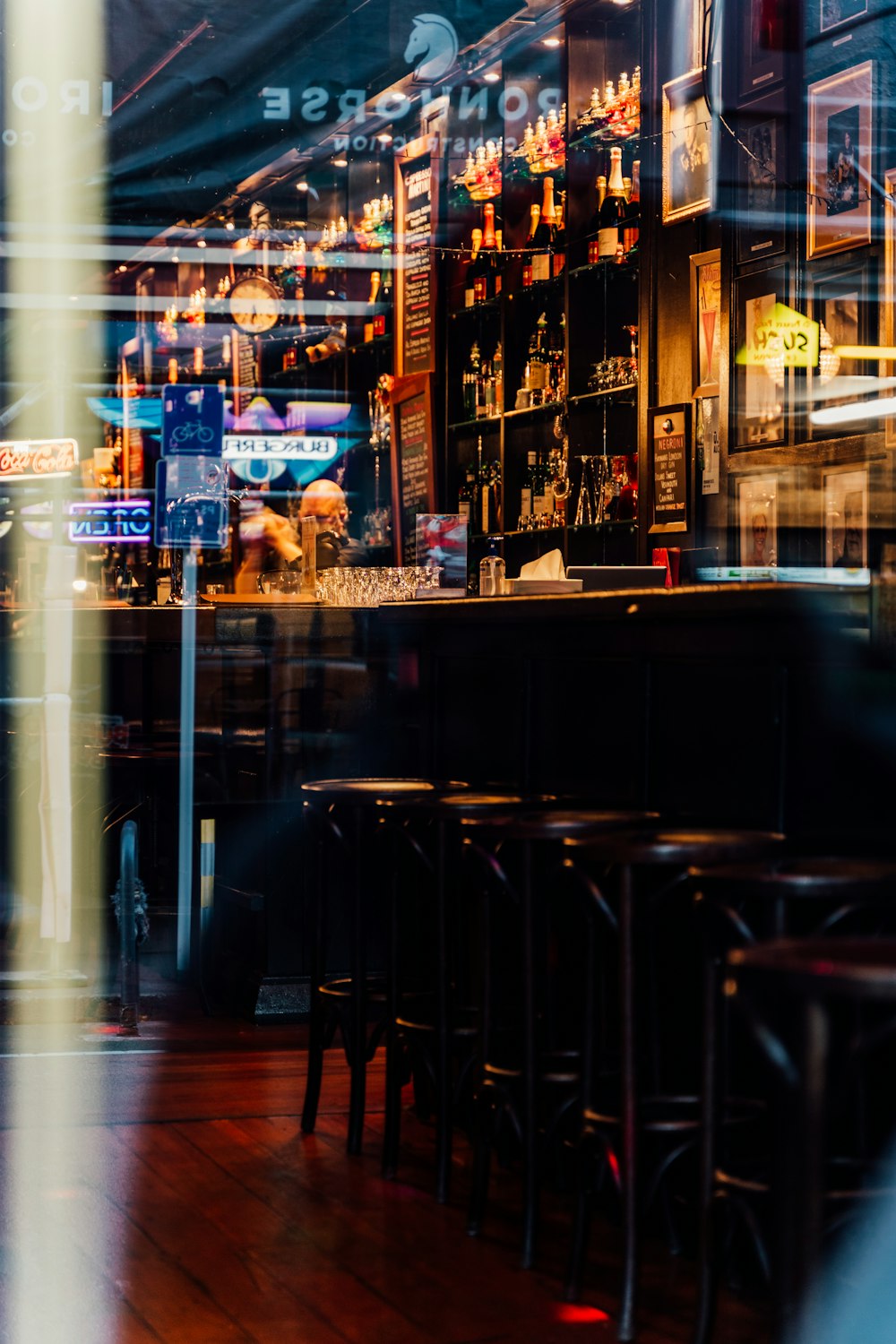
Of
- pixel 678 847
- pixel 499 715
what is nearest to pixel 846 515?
pixel 499 715

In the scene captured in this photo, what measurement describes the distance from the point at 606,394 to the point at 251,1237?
402cm

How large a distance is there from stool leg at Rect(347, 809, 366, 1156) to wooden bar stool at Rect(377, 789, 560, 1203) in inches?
3.3

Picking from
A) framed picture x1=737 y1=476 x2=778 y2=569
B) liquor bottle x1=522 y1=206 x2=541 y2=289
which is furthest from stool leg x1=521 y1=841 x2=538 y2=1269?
liquor bottle x1=522 y1=206 x2=541 y2=289

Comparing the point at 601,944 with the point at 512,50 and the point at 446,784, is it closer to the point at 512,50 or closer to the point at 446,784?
the point at 446,784

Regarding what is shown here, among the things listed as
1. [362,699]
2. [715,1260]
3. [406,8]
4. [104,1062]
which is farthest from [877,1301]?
[406,8]

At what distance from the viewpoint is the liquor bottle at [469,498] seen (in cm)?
777

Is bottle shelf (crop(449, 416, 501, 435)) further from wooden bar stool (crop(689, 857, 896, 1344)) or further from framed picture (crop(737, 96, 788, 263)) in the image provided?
wooden bar stool (crop(689, 857, 896, 1344))

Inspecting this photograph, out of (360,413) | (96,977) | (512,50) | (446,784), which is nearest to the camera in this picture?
(446,784)

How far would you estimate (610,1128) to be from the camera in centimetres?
288

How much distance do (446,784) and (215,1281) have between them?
137 cm

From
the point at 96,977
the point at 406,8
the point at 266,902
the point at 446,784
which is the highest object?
the point at 406,8

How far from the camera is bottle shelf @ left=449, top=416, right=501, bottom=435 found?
7460mm

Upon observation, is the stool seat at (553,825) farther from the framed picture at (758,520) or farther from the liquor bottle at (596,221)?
the liquor bottle at (596,221)

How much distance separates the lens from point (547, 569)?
15.4ft
